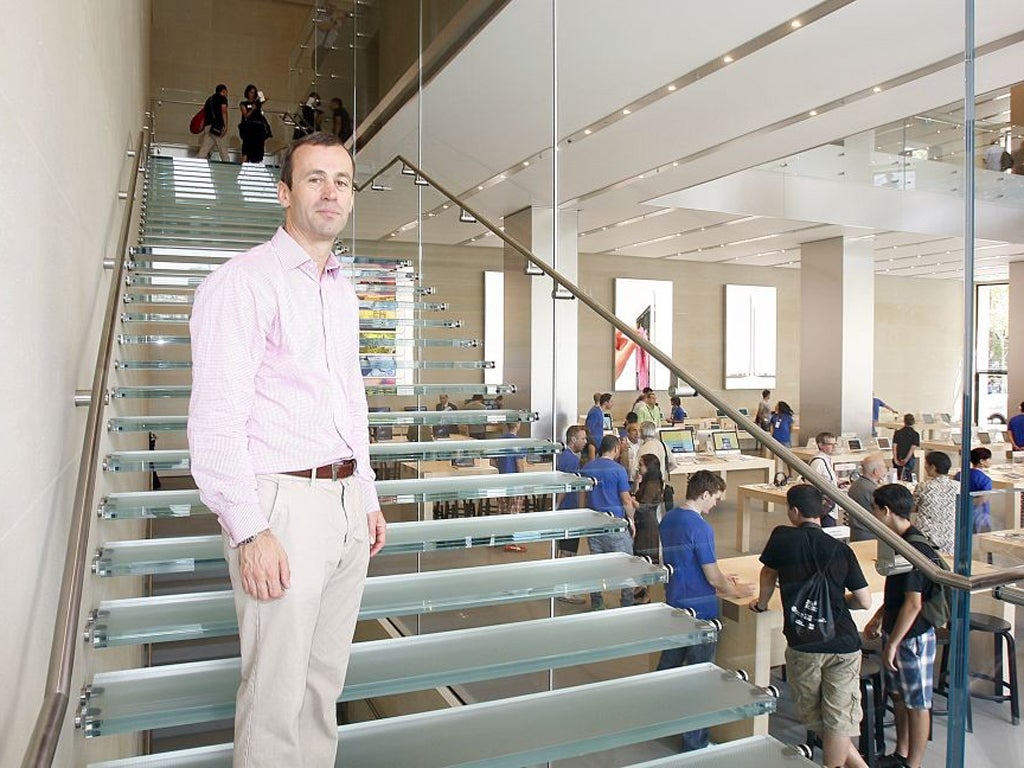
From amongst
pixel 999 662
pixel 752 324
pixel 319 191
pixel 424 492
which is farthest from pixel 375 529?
pixel 752 324

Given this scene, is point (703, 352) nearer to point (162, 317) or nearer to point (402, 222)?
point (402, 222)

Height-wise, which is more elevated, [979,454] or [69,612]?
[979,454]

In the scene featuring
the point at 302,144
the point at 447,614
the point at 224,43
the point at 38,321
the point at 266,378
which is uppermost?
the point at 224,43

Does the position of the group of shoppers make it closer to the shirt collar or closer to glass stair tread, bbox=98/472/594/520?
glass stair tread, bbox=98/472/594/520

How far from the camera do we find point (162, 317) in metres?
4.40

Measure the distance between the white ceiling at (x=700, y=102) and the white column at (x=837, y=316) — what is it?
7.6 inches

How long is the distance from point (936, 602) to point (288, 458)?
147 cm

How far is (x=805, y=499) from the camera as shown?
7.12 feet

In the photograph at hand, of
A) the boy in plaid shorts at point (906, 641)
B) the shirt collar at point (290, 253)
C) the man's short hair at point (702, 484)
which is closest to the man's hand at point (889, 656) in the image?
the boy in plaid shorts at point (906, 641)

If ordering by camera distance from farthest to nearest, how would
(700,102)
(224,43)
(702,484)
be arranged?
(224,43) < (700,102) < (702,484)

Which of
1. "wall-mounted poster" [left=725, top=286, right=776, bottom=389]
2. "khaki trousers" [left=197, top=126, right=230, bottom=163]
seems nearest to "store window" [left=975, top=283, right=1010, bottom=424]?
"wall-mounted poster" [left=725, top=286, right=776, bottom=389]

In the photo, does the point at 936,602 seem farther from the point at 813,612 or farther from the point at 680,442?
the point at 680,442

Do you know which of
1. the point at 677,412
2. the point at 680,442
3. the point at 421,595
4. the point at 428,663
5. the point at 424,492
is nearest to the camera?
the point at 428,663

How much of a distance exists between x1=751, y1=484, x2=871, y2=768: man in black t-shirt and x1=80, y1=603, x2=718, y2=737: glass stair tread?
19.2 inches
